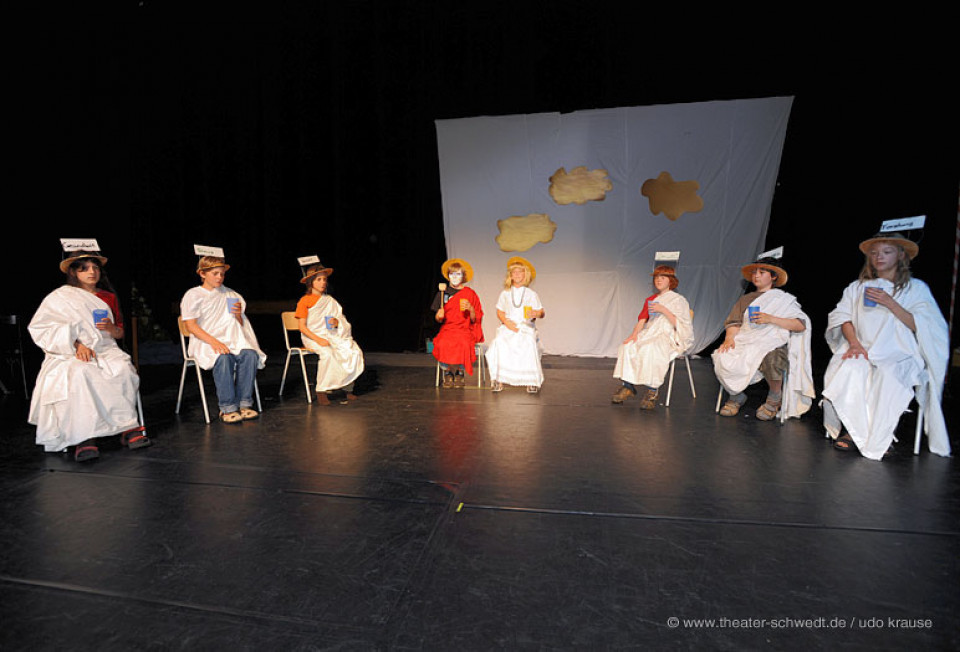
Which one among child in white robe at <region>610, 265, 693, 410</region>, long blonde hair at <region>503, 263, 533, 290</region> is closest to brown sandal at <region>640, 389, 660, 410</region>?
child in white robe at <region>610, 265, 693, 410</region>

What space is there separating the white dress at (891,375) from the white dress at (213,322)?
3.75 meters

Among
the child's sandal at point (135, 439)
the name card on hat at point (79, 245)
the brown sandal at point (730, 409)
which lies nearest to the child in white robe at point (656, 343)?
the brown sandal at point (730, 409)

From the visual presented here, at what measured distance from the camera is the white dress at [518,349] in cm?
426

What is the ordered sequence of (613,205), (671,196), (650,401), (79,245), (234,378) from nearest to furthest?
(79,245), (234,378), (650,401), (671,196), (613,205)

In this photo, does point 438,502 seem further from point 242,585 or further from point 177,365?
point 177,365

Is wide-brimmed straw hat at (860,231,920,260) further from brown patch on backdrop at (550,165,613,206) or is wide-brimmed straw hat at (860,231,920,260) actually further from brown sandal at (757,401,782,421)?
brown patch on backdrop at (550,165,613,206)

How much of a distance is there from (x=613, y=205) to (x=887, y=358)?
4109mm

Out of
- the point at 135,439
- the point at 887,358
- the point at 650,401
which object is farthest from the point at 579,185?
the point at 135,439

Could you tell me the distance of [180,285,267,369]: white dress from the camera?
10.6ft

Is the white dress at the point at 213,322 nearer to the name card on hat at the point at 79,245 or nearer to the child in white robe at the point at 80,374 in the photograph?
the child in white robe at the point at 80,374

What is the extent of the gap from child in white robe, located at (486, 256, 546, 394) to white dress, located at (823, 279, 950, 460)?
6.99 ft

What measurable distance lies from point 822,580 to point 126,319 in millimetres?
5390

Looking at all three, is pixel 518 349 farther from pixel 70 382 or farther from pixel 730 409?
pixel 70 382

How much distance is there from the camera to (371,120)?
251 inches
